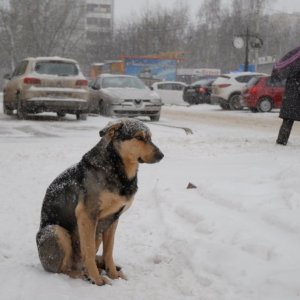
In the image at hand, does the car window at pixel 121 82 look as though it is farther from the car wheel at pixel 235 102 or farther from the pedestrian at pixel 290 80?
the pedestrian at pixel 290 80

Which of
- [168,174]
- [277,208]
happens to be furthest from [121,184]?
[168,174]

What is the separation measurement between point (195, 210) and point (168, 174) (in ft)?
7.23

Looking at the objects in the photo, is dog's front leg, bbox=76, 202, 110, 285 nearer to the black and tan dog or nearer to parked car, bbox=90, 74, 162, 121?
the black and tan dog

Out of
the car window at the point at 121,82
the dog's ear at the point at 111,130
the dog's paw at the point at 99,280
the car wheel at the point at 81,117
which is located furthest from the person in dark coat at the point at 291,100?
the car window at the point at 121,82

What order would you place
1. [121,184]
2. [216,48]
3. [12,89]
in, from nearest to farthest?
[121,184], [12,89], [216,48]

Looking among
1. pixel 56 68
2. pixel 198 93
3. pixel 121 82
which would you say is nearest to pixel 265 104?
pixel 121 82

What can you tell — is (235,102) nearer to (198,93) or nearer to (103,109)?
(198,93)

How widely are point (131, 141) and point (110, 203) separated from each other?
462 millimetres

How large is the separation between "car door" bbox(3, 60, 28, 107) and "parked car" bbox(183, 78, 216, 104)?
15.5 m

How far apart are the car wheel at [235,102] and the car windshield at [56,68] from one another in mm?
11525

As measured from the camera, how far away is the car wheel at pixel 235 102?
25578 millimetres

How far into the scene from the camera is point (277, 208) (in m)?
4.98

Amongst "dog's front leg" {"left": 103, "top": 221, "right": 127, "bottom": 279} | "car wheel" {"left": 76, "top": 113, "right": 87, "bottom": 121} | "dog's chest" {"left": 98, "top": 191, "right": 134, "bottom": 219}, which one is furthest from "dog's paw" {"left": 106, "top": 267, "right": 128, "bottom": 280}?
"car wheel" {"left": 76, "top": 113, "right": 87, "bottom": 121}

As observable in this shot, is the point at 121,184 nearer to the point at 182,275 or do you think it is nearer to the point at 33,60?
the point at 182,275
